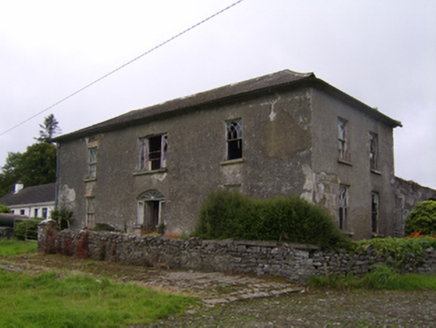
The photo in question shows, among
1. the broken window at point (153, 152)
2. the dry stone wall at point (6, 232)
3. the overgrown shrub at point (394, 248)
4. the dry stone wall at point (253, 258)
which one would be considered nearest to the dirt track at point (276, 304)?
the dry stone wall at point (253, 258)

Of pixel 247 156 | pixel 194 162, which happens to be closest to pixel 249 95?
pixel 247 156

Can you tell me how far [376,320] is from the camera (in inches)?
274

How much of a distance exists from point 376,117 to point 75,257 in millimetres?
13536

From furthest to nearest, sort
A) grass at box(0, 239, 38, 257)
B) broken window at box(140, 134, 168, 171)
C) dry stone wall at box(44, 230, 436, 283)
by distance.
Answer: broken window at box(140, 134, 168, 171), grass at box(0, 239, 38, 257), dry stone wall at box(44, 230, 436, 283)

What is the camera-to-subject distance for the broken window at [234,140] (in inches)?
668

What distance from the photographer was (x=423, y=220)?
56.2ft

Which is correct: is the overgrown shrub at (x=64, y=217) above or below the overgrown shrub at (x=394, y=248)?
above

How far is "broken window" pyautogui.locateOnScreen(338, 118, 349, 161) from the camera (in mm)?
16359

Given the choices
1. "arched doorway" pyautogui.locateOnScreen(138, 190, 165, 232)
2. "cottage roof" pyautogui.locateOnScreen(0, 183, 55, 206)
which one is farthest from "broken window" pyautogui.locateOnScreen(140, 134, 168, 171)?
"cottage roof" pyautogui.locateOnScreen(0, 183, 55, 206)

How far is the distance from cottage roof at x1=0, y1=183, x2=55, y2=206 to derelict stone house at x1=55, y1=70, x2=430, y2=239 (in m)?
22.8

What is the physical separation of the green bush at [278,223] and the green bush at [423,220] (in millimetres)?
7149

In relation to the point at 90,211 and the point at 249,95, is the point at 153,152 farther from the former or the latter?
the point at 249,95

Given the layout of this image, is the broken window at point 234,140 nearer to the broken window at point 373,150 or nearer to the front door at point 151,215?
the front door at point 151,215

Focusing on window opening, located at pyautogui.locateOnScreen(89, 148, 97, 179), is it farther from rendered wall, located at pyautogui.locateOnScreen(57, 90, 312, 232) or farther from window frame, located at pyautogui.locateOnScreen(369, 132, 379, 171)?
window frame, located at pyautogui.locateOnScreen(369, 132, 379, 171)
